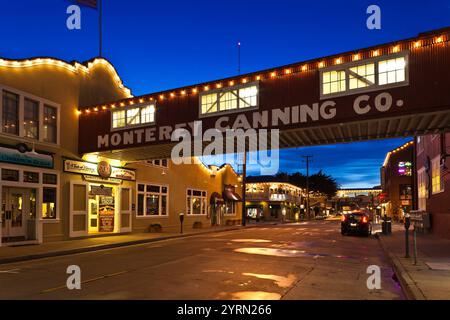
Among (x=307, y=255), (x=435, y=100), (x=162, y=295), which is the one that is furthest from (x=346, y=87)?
(x=162, y=295)

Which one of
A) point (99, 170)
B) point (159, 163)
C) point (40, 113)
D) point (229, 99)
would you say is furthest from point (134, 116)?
point (159, 163)

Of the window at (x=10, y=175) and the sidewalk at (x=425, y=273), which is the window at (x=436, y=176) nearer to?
the sidewalk at (x=425, y=273)

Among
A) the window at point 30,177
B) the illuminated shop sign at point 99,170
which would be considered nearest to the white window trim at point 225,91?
the illuminated shop sign at point 99,170

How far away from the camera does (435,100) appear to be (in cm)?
1548

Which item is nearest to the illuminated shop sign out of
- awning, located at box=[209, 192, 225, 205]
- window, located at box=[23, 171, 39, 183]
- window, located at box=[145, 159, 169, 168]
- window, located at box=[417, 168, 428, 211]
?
window, located at box=[23, 171, 39, 183]

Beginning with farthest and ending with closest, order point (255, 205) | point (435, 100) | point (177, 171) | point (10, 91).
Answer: point (255, 205)
point (177, 171)
point (10, 91)
point (435, 100)

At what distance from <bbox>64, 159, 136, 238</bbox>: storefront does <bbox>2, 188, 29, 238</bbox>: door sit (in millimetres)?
2704

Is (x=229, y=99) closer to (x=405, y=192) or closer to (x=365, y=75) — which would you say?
(x=365, y=75)

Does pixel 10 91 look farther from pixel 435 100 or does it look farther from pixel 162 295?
pixel 435 100

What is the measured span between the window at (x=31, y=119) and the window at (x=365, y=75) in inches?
526

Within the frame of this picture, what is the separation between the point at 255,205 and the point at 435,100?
191 ft

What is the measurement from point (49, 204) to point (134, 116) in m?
5.99

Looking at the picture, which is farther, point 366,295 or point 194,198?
point 194,198

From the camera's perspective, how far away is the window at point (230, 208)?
4534 cm
